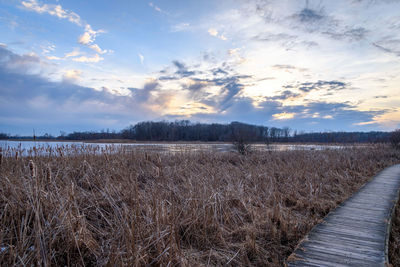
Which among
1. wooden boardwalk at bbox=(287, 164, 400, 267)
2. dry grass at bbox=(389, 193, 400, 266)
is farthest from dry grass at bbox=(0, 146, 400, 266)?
dry grass at bbox=(389, 193, 400, 266)

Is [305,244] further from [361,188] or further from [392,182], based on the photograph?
[392,182]

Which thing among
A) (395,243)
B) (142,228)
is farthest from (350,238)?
(142,228)

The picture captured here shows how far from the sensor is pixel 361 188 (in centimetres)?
772

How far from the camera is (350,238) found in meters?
3.75

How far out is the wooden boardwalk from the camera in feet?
10.00

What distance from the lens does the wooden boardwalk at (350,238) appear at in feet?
10.00

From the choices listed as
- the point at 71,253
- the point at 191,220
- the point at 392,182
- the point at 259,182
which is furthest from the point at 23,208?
the point at 392,182

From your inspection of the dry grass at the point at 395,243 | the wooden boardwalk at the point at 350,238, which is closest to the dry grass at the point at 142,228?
the wooden boardwalk at the point at 350,238

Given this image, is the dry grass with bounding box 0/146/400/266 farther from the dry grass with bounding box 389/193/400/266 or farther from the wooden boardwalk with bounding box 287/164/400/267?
the dry grass with bounding box 389/193/400/266

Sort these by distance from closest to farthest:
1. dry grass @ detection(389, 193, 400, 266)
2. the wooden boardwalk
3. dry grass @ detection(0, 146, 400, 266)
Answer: dry grass @ detection(0, 146, 400, 266) < the wooden boardwalk < dry grass @ detection(389, 193, 400, 266)

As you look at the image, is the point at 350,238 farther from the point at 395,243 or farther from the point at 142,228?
the point at 142,228

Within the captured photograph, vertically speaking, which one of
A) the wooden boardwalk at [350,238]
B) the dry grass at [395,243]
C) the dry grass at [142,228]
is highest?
the dry grass at [142,228]

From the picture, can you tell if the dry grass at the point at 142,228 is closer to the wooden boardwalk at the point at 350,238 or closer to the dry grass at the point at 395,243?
the wooden boardwalk at the point at 350,238

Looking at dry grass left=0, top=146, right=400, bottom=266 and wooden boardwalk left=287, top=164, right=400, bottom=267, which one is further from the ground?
dry grass left=0, top=146, right=400, bottom=266
